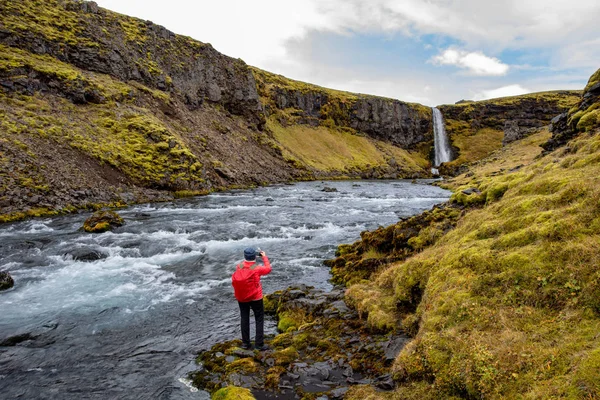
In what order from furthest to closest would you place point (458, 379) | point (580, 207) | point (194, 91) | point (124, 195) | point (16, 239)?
1. point (194, 91)
2. point (124, 195)
3. point (16, 239)
4. point (580, 207)
5. point (458, 379)

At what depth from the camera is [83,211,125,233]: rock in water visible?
2645 cm

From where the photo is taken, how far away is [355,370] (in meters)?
8.67

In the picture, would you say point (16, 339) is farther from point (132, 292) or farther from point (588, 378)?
point (588, 378)

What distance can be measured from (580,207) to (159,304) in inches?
568

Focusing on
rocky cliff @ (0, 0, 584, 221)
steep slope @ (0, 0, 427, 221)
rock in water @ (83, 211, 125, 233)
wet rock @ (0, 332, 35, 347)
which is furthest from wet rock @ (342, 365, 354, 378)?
steep slope @ (0, 0, 427, 221)

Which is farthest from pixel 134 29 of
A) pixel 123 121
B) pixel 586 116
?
pixel 586 116

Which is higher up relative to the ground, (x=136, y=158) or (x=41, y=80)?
(x=41, y=80)

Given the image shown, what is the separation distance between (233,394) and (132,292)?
9.82 m

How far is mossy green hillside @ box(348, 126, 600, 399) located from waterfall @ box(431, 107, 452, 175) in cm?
12735

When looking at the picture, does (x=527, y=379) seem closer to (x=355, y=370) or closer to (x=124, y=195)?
(x=355, y=370)

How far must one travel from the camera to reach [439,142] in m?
146

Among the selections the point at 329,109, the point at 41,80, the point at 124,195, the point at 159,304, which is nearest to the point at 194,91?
the point at 41,80

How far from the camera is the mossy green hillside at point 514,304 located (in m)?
5.69

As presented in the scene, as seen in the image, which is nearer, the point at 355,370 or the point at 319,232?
the point at 355,370
